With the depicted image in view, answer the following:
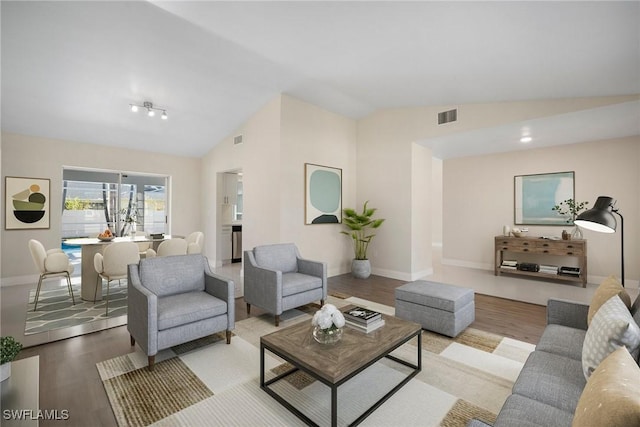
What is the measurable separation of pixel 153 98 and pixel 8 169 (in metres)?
2.91

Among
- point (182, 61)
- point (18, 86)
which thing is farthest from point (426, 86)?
point (18, 86)

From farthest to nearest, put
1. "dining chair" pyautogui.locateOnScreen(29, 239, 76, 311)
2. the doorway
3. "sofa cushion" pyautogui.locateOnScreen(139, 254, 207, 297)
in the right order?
the doorway
"dining chair" pyautogui.locateOnScreen(29, 239, 76, 311)
"sofa cushion" pyautogui.locateOnScreen(139, 254, 207, 297)

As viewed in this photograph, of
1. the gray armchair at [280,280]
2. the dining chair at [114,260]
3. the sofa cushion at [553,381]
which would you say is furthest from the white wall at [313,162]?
the sofa cushion at [553,381]

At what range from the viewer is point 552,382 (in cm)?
149

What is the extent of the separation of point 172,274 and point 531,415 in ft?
9.59

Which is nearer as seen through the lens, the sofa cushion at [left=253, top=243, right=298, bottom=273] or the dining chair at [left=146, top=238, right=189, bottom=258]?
the sofa cushion at [left=253, top=243, right=298, bottom=273]

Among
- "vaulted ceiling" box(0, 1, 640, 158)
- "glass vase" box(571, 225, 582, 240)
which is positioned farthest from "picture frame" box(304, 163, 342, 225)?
"glass vase" box(571, 225, 582, 240)

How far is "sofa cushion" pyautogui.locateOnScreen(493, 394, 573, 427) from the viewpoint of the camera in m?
1.19

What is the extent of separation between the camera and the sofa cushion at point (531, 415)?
3.92ft

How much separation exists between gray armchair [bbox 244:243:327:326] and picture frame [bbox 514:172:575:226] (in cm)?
460

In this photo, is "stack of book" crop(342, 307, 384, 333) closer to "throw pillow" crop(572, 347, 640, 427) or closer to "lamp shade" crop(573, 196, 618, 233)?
"throw pillow" crop(572, 347, 640, 427)

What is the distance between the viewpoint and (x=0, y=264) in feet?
16.2

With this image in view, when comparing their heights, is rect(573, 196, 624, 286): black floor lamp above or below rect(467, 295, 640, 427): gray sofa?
above

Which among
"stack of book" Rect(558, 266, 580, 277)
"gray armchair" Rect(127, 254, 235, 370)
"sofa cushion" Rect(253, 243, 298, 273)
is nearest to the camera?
"gray armchair" Rect(127, 254, 235, 370)
